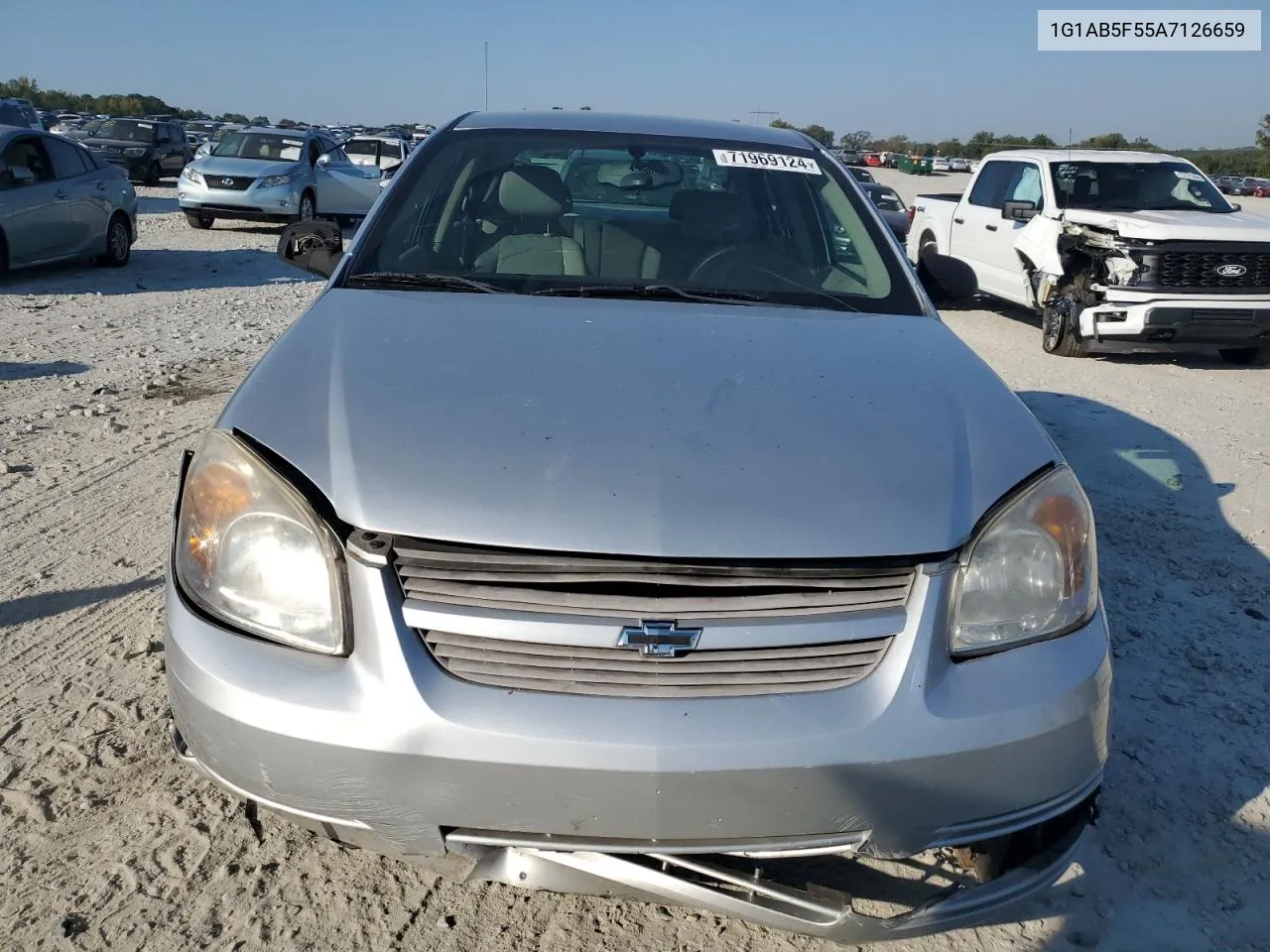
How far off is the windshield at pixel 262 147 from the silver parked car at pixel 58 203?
4407mm

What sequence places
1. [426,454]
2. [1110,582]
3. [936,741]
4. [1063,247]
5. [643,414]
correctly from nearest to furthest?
[936,741], [426,454], [643,414], [1110,582], [1063,247]

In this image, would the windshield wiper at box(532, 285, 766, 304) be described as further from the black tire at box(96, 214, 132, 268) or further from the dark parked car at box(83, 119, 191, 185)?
the dark parked car at box(83, 119, 191, 185)

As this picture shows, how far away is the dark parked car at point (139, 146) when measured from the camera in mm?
22391

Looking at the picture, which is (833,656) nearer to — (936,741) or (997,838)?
(936,741)

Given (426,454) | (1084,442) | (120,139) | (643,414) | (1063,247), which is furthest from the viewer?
(120,139)

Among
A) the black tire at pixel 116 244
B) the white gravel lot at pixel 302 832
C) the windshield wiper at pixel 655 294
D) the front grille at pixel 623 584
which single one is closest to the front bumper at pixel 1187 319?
the white gravel lot at pixel 302 832

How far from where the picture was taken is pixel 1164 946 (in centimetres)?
216

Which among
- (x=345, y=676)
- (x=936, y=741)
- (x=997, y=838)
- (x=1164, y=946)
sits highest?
(x=345, y=676)

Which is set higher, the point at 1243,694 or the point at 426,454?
the point at 426,454

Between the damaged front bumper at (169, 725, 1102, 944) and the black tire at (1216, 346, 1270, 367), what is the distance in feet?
26.9

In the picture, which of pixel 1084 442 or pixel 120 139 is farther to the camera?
pixel 120 139

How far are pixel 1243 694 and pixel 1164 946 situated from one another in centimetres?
131

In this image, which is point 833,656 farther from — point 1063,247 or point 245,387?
point 1063,247

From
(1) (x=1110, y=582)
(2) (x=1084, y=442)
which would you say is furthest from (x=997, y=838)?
(2) (x=1084, y=442)
